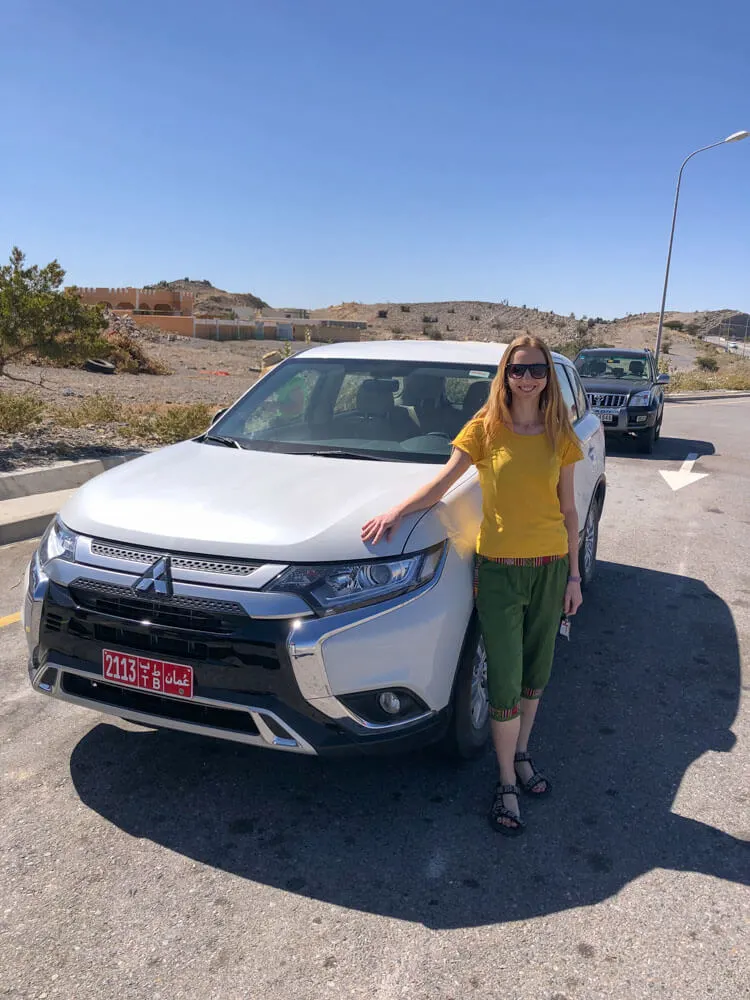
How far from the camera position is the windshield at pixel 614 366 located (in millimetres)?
15031

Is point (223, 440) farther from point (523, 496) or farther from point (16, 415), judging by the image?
point (16, 415)

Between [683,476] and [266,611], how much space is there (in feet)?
32.5

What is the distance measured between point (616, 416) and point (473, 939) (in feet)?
38.8

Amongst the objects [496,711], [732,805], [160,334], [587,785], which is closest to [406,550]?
[496,711]

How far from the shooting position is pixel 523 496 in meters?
3.05

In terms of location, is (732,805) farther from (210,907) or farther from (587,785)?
(210,907)

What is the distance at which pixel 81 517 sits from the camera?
126 inches

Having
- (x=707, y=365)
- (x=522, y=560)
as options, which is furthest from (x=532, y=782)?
(x=707, y=365)

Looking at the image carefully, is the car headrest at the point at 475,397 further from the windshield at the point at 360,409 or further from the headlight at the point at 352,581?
the headlight at the point at 352,581

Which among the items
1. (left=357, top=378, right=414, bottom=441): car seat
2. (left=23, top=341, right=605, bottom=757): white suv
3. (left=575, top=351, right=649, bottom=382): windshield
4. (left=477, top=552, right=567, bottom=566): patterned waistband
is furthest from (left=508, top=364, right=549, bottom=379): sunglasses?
(left=575, top=351, right=649, bottom=382): windshield

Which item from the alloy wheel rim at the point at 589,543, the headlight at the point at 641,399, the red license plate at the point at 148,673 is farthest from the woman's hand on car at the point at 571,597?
the headlight at the point at 641,399

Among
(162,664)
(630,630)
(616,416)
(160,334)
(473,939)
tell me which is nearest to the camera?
(473,939)

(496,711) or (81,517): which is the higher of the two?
(81,517)

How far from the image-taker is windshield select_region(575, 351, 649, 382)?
15031 mm
